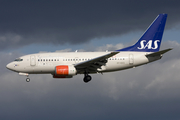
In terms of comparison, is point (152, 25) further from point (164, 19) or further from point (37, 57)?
point (37, 57)

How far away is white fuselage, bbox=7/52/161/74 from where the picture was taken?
42812 millimetres

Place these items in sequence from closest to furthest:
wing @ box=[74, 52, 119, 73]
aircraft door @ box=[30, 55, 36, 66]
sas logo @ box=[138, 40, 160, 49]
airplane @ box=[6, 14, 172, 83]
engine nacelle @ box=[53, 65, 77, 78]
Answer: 1. wing @ box=[74, 52, 119, 73]
2. engine nacelle @ box=[53, 65, 77, 78]
3. airplane @ box=[6, 14, 172, 83]
4. aircraft door @ box=[30, 55, 36, 66]
5. sas logo @ box=[138, 40, 160, 49]

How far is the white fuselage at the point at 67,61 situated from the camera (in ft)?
140

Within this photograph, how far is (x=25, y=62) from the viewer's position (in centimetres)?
4353

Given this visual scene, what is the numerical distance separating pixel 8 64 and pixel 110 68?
52.2 feet

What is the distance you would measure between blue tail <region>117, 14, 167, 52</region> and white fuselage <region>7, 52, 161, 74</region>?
2.48 meters

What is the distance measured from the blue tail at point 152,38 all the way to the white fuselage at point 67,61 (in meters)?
2.48

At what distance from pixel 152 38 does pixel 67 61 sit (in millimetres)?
14865

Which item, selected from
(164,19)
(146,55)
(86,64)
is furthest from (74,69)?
(164,19)

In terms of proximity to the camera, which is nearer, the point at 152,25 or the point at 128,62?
the point at 128,62

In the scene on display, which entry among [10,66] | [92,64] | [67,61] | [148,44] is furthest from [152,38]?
[10,66]

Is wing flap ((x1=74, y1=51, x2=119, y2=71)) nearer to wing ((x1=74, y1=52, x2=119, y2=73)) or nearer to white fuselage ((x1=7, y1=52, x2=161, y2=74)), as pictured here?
wing ((x1=74, y1=52, x2=119, y2=73))

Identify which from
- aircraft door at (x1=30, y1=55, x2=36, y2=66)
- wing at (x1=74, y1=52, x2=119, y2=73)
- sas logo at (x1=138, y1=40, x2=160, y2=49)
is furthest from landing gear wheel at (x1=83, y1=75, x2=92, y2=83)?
sas logo at (x1=138, y1=40, x2=160, y2=49)

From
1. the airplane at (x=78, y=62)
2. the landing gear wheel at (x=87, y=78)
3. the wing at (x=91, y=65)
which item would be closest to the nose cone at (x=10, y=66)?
the airplane at (x=78, y=62)
